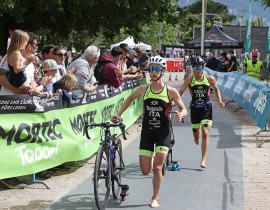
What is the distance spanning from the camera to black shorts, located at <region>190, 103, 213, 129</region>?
9.96 m

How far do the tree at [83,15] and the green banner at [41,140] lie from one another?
23.5 feet

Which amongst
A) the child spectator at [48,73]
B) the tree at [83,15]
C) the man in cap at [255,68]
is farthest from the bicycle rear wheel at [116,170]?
the man in cap at [255,68]

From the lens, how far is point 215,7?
166750mm

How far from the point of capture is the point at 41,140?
7883 millimetres

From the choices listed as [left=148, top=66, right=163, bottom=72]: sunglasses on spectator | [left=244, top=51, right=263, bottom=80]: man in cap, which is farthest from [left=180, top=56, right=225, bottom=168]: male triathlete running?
[left=244, top=51, right=263, bottom=80]: man in cap

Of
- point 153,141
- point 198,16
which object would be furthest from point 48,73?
point 198,16

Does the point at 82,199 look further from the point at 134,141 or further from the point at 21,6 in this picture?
the point at 21,6

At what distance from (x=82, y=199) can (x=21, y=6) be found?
9701mm

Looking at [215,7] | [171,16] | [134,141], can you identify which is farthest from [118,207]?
[215,7]

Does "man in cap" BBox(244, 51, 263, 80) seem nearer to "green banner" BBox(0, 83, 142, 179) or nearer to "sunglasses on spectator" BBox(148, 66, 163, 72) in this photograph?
"green banner" BBox(0, 83, 142, 179)

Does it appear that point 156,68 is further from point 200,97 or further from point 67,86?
point 200,97

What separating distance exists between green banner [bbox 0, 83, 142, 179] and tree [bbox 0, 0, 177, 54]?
Result: 23.5 ft

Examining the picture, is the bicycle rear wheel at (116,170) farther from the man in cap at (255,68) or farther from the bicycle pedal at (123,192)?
the man in cap at (255,68)

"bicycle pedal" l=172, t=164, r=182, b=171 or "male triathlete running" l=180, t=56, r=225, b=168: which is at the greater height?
"male triathlete running" l=180, t=56, r=225, b=168
